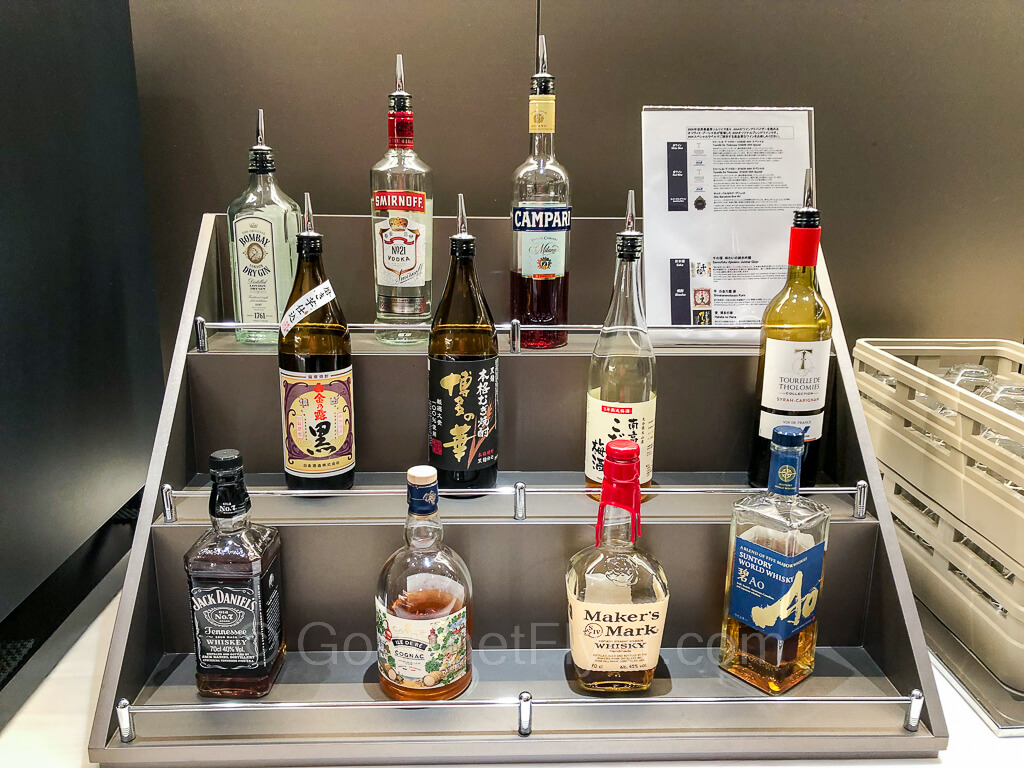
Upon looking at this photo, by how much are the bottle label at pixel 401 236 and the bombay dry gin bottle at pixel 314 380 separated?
100mm

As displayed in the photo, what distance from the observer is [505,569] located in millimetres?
950

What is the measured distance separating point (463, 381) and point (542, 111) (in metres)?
0.39

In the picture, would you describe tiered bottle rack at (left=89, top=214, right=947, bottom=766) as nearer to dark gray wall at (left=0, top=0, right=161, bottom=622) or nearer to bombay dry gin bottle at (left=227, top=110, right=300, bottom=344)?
bombay dry gin bottle at (left=227, top=110, right=300, bottom=344)

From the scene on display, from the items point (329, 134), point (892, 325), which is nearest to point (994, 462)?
point (892, 325)

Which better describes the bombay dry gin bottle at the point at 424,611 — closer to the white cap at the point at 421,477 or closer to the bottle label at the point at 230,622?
the white cap at the point at 421,477

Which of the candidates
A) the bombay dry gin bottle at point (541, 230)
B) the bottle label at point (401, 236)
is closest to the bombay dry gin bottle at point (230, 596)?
the bottle label at point (401, 236)

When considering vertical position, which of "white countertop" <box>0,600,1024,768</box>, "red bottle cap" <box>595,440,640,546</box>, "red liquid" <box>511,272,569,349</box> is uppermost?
"red liquid" <box>511,272,569,349</box>

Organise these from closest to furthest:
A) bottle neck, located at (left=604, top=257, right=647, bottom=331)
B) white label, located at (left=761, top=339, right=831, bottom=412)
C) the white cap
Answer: the white cap → white label, located at (left=761, top=339, right=831, bottom=412) → bottle neck, located at (left=604, top=257, right=647, bottom=331)

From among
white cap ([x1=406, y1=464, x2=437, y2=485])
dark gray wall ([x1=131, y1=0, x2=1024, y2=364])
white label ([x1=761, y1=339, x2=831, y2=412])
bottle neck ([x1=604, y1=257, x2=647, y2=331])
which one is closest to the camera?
white cap ([x1=406, y1=464, x2=437, y2=485])

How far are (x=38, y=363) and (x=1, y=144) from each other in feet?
0.94

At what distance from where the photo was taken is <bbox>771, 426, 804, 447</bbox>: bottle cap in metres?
0.83

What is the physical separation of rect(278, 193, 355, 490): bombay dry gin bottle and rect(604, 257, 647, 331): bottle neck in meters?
0.37

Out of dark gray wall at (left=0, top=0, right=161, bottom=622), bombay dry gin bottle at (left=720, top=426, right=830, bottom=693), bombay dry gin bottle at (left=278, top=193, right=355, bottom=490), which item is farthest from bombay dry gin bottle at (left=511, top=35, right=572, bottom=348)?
dark gray wall at (left=0, top=0, right=161, bottom=622)

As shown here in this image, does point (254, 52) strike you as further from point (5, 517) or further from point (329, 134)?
point (5, 517)
